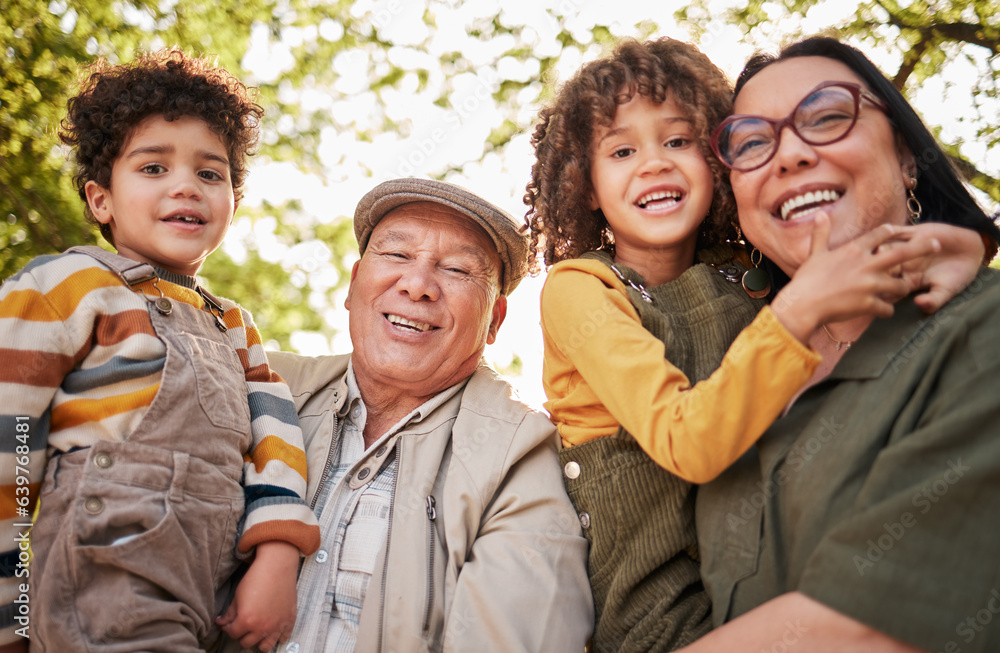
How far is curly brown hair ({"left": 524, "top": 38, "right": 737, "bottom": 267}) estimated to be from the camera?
2.60m

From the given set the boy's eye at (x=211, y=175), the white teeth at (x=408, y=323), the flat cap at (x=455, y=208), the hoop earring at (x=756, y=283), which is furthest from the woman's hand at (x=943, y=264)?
the boy's eye at (x=211, y=175)

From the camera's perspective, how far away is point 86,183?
8.43 feet

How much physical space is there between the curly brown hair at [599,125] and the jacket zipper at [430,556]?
1146 mm

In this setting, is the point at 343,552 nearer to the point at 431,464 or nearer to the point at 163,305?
the point at 431,464

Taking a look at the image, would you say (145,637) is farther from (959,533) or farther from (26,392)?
(959,533)

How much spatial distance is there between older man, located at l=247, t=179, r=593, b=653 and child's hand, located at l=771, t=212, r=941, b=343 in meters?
1.08

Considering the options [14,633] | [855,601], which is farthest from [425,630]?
[855,601]

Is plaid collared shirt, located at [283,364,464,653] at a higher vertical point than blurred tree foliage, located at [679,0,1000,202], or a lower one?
lower

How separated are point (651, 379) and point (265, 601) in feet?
4.35

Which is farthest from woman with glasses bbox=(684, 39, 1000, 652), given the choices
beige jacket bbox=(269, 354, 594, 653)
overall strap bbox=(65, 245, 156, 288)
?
overall strap bbox=(65, 245, 156, 288)

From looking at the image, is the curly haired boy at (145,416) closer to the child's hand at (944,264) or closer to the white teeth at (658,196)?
the white teeth at (658,196)

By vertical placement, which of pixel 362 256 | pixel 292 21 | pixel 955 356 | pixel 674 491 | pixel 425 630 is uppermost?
pixel 292 21

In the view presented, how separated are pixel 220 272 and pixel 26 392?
556 cm

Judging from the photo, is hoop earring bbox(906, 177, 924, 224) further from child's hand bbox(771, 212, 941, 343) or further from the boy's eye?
the boy's eye
